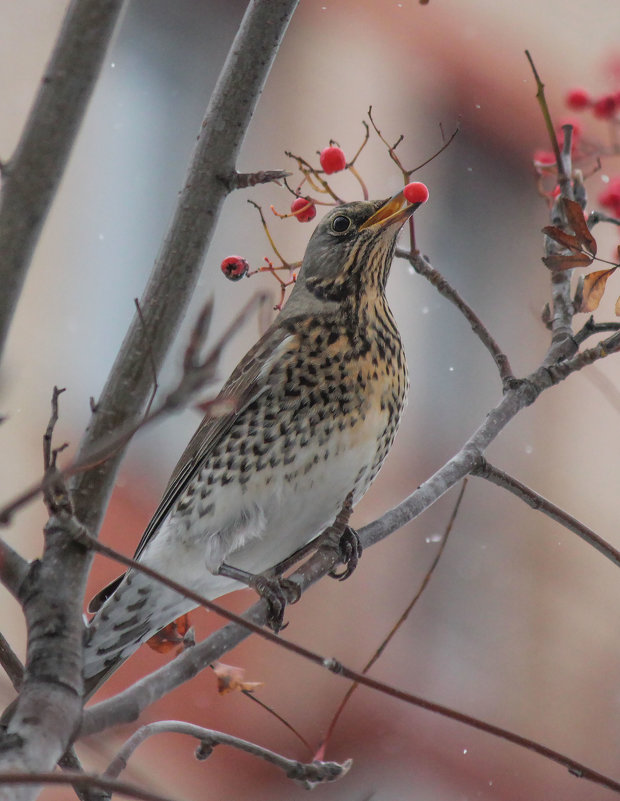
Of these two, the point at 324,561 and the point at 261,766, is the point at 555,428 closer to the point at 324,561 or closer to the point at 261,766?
the point at 261,766

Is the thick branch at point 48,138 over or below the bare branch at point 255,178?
below

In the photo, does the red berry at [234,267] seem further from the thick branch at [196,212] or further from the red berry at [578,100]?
the red berry at [578,100]

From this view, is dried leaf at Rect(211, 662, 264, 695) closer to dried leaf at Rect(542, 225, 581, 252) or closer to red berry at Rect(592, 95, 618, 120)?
dried leaf at Rect(542, 225, 581, 252)

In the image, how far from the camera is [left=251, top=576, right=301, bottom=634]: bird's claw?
43.6 inches

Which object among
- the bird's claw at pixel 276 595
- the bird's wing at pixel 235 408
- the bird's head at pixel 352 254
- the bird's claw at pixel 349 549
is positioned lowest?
the bird's claw at pixel 276 595

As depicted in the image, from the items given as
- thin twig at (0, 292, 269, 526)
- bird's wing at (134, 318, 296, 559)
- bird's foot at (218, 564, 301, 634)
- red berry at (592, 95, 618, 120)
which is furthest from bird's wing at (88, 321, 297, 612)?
thin twig at (0, 292, 269, 526)

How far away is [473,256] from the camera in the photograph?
3801 millimetres

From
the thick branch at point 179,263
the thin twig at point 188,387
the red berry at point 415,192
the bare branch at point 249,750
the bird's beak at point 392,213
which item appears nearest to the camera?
the thin twig at point 188,387

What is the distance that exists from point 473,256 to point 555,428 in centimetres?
73

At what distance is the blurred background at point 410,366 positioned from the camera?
276 cm

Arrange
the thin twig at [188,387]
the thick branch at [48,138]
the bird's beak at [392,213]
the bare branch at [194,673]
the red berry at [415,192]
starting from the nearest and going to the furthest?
the thin twig at [188,387], the bare branch at [194,673], the thick branch at [48,138], the red berry at [415,192], the bird's beak at [392,213]

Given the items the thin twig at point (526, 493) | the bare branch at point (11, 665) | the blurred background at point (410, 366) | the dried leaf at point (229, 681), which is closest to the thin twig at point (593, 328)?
the thin twig at point (526, 493)

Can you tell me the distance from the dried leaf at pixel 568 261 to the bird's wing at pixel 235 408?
0.44 meters

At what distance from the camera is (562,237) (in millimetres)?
987
